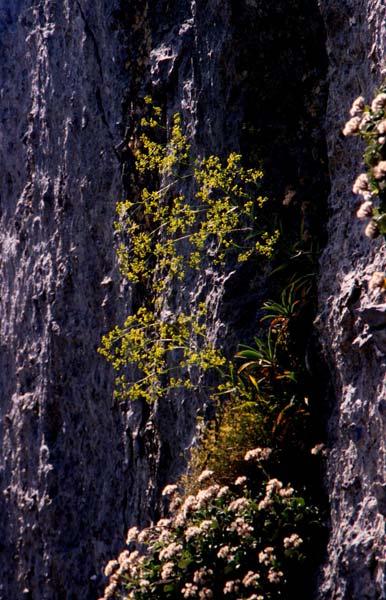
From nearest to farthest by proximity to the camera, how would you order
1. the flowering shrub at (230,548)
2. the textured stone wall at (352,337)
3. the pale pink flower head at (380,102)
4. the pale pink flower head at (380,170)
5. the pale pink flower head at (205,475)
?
the pale pink flower head at (380,170), the pale pink flower head at (380,102), the textured stone wall at (352,337), the flowering shrub at (230,548), the pale pink flower head at (205,475)

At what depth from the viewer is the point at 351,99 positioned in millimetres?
4246

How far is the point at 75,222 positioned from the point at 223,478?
2744mm

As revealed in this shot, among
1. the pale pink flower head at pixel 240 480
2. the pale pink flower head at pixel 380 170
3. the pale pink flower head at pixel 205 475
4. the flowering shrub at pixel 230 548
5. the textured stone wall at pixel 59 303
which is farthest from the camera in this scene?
the textured stone wall at pixel 59 303

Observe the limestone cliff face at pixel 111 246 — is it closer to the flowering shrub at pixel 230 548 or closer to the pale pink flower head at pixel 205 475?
the flowering shrub at pixel 230 548

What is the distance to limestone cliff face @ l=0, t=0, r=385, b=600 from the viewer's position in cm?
392

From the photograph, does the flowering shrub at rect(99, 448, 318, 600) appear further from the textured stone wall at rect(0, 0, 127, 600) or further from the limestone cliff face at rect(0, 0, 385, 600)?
the textured stone wall at rect(0, 0, 127, 600)

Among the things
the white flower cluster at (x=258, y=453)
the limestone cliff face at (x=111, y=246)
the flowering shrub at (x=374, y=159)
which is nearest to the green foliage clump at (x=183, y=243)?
the limestone cliff face at (x=111, y=246)

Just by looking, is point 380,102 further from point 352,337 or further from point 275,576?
point 275,576

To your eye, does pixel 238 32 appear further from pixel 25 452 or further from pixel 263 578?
pixel 25 452

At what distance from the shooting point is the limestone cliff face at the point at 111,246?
3920 mm

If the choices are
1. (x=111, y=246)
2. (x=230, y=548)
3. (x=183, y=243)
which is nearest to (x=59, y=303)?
(x=111, y=246)

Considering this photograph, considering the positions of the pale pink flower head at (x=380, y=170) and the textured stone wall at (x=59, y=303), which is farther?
the textured stone wall at (x=59, y=303)

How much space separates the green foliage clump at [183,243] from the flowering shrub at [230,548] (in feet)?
2.49

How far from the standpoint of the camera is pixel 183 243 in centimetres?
533
